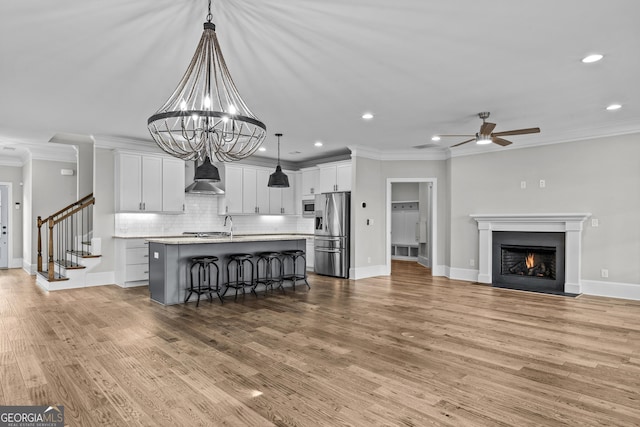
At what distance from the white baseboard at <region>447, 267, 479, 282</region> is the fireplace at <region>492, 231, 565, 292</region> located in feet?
1.36

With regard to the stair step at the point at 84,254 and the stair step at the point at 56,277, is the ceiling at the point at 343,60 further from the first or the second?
the stair step at the point at 56,277

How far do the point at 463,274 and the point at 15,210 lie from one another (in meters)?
10.4

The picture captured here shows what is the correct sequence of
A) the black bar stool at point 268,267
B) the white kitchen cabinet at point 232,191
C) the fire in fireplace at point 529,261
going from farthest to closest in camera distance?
the white kitchen cabinet at point 232,191
the fire in fireplace at point 529,261
the black bar stool at point 268,267

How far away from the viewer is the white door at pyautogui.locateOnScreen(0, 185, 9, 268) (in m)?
9.14

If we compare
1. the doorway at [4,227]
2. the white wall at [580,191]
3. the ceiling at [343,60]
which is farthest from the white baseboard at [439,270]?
the doorway at [4,227]

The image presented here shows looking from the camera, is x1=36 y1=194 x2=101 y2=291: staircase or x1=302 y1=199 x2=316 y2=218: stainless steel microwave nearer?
x1=36 y1=194 x2=101 y2=291: staircase

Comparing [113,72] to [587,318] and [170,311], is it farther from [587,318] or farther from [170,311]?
[587,318]

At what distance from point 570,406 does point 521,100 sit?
11.7 feet

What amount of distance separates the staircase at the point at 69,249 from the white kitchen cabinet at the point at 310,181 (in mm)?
4509

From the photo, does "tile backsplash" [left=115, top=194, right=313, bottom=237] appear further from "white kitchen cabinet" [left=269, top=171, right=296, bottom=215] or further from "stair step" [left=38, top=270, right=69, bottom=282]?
"stair step" [left=38, top=270, right=69, bottom=282]

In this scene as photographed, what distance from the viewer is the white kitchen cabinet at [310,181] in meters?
9.13

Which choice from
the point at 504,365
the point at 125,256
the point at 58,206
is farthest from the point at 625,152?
the point at 58,206

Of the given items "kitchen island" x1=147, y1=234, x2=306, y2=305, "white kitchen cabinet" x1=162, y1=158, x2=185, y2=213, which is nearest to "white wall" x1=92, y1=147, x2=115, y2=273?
"white kitchen cabinet" x1=162, y1=158, x2=185, y2=213

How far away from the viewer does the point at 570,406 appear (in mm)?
2545
